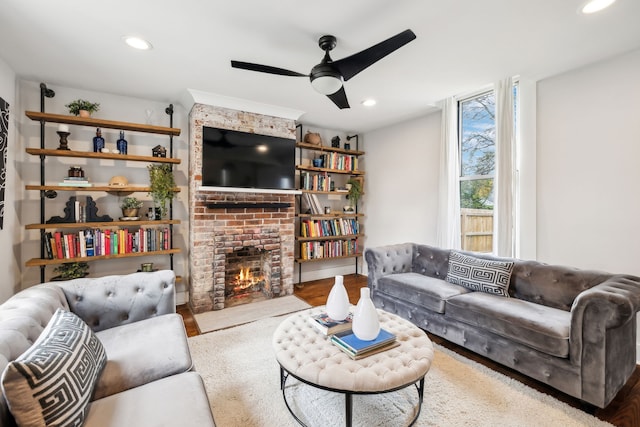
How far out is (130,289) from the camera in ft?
6.84

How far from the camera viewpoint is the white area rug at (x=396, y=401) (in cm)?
169

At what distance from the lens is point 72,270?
9.57ft

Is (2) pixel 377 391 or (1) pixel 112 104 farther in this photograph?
(1) pixel 112 104

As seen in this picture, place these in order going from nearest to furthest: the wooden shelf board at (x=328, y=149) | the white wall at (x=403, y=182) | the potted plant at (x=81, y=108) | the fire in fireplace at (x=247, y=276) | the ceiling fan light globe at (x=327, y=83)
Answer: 1. the ceiling fan light globe at (x=327, y=83)
2. the potted plant at (x=81, y=108)
3. the fire in fireplace at (x=247, y=276)
4. the white wall at (x=403, y=182)
5. the wooden shelf board at (x=328, y=149)

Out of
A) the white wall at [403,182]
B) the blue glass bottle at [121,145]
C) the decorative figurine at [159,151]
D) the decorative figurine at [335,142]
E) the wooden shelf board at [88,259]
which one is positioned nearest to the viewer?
the wooden shelf board at [88,259]

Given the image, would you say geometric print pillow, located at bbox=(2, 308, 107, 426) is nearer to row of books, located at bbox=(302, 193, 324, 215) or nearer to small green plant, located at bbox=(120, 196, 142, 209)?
small green plant, located at bbox=(120, 196, 142, 209)

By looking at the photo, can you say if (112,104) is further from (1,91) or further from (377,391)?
(377,391)

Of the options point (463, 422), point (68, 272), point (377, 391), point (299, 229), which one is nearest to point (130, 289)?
point (68, 272)

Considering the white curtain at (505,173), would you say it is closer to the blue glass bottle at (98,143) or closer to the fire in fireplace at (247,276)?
the fire in fireplace at (247,276)

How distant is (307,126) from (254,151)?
4.33 ft

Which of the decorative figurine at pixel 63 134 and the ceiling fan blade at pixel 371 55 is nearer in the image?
the ceiling fan blade at pixel 371 55

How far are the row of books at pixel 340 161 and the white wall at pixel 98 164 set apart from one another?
2.07 m

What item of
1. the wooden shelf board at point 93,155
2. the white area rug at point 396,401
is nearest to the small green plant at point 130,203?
the wooden shelf board at point 93,155

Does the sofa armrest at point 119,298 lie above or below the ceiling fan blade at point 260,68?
below
